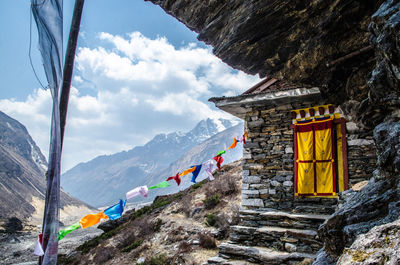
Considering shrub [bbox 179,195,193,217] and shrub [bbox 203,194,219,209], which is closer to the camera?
shrub [bbox 203,194,219,209]

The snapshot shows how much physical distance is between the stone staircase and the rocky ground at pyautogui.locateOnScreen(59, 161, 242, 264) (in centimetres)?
147

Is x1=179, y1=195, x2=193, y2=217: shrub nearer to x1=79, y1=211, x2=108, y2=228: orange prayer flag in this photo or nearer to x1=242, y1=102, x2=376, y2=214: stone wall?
x1=79, y1=211, x2=108, y2=228: orange prayer flag

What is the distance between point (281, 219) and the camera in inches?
310

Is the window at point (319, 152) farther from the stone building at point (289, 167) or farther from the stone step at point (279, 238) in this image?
the stone step at point (279, 238)

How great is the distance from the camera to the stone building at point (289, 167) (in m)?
7.31

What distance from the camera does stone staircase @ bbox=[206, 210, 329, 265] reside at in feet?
22.1

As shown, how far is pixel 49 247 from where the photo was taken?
4.53 meters

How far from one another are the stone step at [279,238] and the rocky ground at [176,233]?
156 cm

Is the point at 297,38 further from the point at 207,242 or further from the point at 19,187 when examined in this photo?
the point at 19,187

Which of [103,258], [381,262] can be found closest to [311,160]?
[381,262]

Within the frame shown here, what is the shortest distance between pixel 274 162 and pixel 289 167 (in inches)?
19.8

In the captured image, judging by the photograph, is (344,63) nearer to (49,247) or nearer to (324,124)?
(324,124)

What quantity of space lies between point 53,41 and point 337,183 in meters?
8.17

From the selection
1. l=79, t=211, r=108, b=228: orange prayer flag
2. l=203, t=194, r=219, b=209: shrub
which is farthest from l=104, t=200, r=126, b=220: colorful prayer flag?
l=203, t=194, r=219, b=209: shrub
